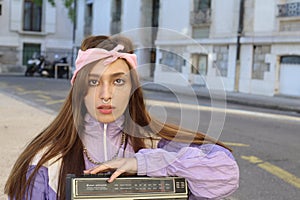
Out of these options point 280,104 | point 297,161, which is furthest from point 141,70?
point 280,104

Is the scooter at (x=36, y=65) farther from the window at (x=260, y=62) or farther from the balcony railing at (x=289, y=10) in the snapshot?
the balcony railing at (x=289, y=10)

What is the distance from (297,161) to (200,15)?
48.9 feet

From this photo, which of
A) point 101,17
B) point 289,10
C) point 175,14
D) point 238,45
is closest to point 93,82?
point 289,10

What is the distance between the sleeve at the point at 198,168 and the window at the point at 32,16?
31.1 m

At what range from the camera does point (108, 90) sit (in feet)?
5.43

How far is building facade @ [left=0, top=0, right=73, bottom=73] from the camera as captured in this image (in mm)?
30314

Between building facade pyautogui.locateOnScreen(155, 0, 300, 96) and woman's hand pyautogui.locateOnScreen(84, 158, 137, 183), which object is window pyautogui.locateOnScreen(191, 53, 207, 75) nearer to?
woman's hand pyautogui.locateOnScreen(84, 158, 137, 183)

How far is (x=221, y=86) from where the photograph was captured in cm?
169

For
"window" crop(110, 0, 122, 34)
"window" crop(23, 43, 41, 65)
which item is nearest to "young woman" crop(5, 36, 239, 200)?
"window" crop(110, 0, 122, 34)

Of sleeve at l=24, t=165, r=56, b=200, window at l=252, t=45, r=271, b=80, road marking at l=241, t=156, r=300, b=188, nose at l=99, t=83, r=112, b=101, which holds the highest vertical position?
window at l=252, t=45, r=271, b=80

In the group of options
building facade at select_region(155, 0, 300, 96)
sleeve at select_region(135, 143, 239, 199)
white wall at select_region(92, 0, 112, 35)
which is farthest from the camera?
white wall at select_region(92, 0, 112, 35)

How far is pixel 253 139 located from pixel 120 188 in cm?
618

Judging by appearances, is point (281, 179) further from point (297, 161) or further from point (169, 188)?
point (169, 188)

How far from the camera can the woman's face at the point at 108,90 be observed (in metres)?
1.66
